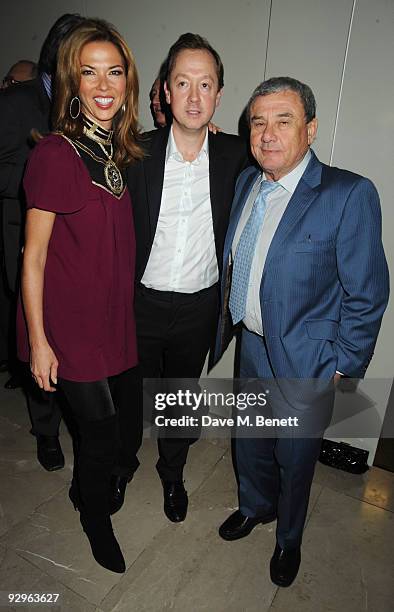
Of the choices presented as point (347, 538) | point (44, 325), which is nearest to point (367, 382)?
point (347, 538)

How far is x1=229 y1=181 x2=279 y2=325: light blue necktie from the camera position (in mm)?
1699

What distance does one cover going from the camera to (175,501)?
2.23 metres

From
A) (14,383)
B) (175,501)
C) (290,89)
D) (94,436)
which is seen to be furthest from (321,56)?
(14,383)

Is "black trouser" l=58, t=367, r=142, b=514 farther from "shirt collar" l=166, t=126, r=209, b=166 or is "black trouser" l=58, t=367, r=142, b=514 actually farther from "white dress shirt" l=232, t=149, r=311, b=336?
"shirt collar" l=166, t=126, r=209, b=166

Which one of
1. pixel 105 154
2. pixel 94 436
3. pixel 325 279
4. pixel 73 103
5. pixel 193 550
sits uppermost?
pixel 73 103

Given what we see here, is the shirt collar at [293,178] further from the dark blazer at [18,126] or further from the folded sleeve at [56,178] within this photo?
the dark blazer at [18,126]

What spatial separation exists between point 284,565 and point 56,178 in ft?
5.91

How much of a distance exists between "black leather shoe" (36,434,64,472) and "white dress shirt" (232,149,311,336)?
1.43m

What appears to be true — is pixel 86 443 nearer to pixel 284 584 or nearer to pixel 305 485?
pixel 305 485

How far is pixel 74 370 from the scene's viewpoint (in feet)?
5.28

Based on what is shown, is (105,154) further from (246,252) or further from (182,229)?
(246,252)

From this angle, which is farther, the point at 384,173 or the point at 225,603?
the point at 384,173

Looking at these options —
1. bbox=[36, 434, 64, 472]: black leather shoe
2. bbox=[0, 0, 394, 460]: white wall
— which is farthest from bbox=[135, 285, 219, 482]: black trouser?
bbox=[0, 0, 394, 460]: white wall

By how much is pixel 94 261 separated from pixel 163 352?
2.66ft
